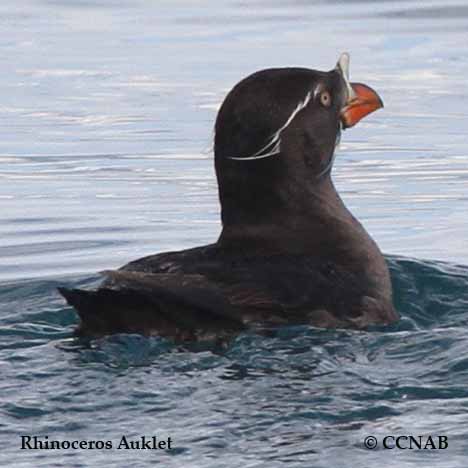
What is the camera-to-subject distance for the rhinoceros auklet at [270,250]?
6.91 meters

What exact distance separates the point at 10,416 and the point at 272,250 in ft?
5.42

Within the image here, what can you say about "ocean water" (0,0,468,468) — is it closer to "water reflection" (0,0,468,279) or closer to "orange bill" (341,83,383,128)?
"water reflection" (0,0,468,279)

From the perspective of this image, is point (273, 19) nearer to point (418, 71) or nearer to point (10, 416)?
point (418, 71)

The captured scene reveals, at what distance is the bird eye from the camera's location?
7.86 metres

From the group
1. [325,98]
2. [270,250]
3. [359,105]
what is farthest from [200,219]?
[270,250]

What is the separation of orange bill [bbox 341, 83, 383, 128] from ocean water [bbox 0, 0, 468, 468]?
2.21ft

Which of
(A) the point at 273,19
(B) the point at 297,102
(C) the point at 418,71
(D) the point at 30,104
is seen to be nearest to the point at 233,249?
(B) the point at 297,102

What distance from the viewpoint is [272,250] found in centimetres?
748

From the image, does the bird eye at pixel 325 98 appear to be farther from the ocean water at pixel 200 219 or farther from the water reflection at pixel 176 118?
the water reflection at pixel 176 118

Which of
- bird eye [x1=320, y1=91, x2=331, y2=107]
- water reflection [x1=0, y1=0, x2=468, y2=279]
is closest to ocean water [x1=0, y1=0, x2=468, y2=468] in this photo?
water reflection [x1=0, y1=0, x2=468, y2=279]

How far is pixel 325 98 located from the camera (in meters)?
7.89

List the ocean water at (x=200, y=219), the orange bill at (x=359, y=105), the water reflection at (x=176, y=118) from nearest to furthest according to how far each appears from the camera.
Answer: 1. the ocean water at (x=200, y=219)
2. the orange bill at (x=359, y=105)
3. the water reflection at (x=176, y=118)

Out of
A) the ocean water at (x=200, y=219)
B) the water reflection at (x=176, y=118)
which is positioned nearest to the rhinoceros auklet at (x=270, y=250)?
the ocean water at (x=200, y=219)

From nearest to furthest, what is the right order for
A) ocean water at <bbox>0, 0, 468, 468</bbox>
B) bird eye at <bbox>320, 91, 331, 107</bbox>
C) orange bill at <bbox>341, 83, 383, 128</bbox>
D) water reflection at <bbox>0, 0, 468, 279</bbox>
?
ocean water at <bbox>0, 0, 468, 468</bbox>
bird eye at <bbox>320, 91, 331, 107</bbox>
orange bill at <bbox>341, 83, 383, 128</bbox>
water reflection at <bbox>0, 0, 468, 279</bbox>
